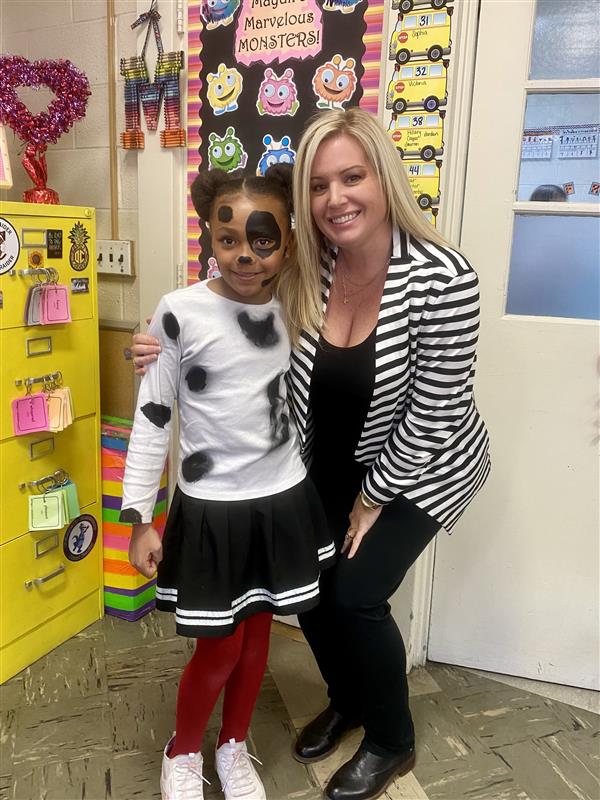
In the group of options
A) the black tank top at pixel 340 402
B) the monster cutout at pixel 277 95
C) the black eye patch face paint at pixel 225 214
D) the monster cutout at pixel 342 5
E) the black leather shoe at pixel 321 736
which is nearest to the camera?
the black eye patch face paint at pixel 225 214

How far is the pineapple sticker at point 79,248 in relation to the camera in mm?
1887

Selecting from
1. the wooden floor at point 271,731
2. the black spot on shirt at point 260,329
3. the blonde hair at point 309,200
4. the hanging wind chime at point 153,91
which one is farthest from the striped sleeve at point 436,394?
the hanging wind chime at point 153,91

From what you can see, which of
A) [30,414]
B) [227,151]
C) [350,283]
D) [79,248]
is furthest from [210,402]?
[227,151]

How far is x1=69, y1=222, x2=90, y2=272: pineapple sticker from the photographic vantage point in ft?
6.19

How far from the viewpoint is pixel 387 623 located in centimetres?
144

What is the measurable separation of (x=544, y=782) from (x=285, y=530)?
3.00 ft

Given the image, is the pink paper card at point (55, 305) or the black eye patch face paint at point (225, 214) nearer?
the black eye patch face paint at point (225, 214)

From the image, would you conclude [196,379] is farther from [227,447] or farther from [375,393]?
[375,393]

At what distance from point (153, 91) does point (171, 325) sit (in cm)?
111

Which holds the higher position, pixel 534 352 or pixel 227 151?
pixel 227 151

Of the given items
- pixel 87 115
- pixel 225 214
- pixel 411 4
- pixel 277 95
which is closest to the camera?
pixel 225 214

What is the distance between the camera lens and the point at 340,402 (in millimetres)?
1366

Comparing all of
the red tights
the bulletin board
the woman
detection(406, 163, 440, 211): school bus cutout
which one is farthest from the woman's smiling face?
the red tights

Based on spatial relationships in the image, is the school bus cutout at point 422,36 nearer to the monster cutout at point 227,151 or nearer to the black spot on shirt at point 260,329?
→ the monster cutout at point 227,151
